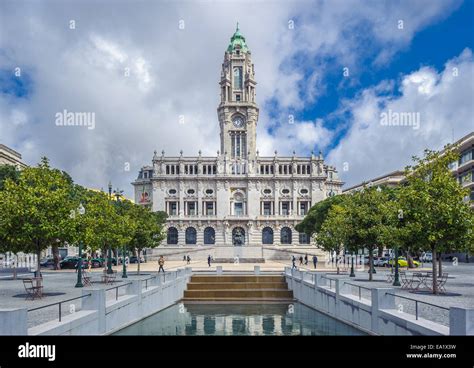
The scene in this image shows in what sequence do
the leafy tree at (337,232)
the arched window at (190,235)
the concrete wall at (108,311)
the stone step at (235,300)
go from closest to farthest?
the concrete wall at (108,311)
the stone step at (235,300)
the leafy tree at (337,232)
the arched window at (190,235)

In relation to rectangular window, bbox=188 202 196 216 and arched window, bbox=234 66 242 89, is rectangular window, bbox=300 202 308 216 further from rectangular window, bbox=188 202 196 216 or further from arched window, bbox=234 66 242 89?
arched window, bbox=234 66 242 89

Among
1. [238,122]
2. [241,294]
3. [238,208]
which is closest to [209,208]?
[238,208]

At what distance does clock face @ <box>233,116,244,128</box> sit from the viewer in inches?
4461

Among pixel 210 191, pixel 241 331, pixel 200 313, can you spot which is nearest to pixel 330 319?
pixel 241 331

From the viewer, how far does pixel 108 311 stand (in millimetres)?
21703

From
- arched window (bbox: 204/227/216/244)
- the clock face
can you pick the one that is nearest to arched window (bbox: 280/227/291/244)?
arched window (bbox: 204/227/216/244)

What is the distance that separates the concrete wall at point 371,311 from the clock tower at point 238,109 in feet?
251

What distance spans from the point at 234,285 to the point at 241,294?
83.2 inches

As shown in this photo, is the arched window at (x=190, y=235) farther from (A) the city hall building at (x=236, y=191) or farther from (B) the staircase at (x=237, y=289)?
(B) the staircase at (x=237, y=289)

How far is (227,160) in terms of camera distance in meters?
109

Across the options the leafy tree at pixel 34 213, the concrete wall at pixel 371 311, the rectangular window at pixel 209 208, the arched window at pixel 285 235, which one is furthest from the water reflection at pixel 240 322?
the rectangular window at pixel 209 208

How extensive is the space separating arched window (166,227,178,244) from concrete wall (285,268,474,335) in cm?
7003

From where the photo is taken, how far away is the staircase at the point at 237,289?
37.3 metres
